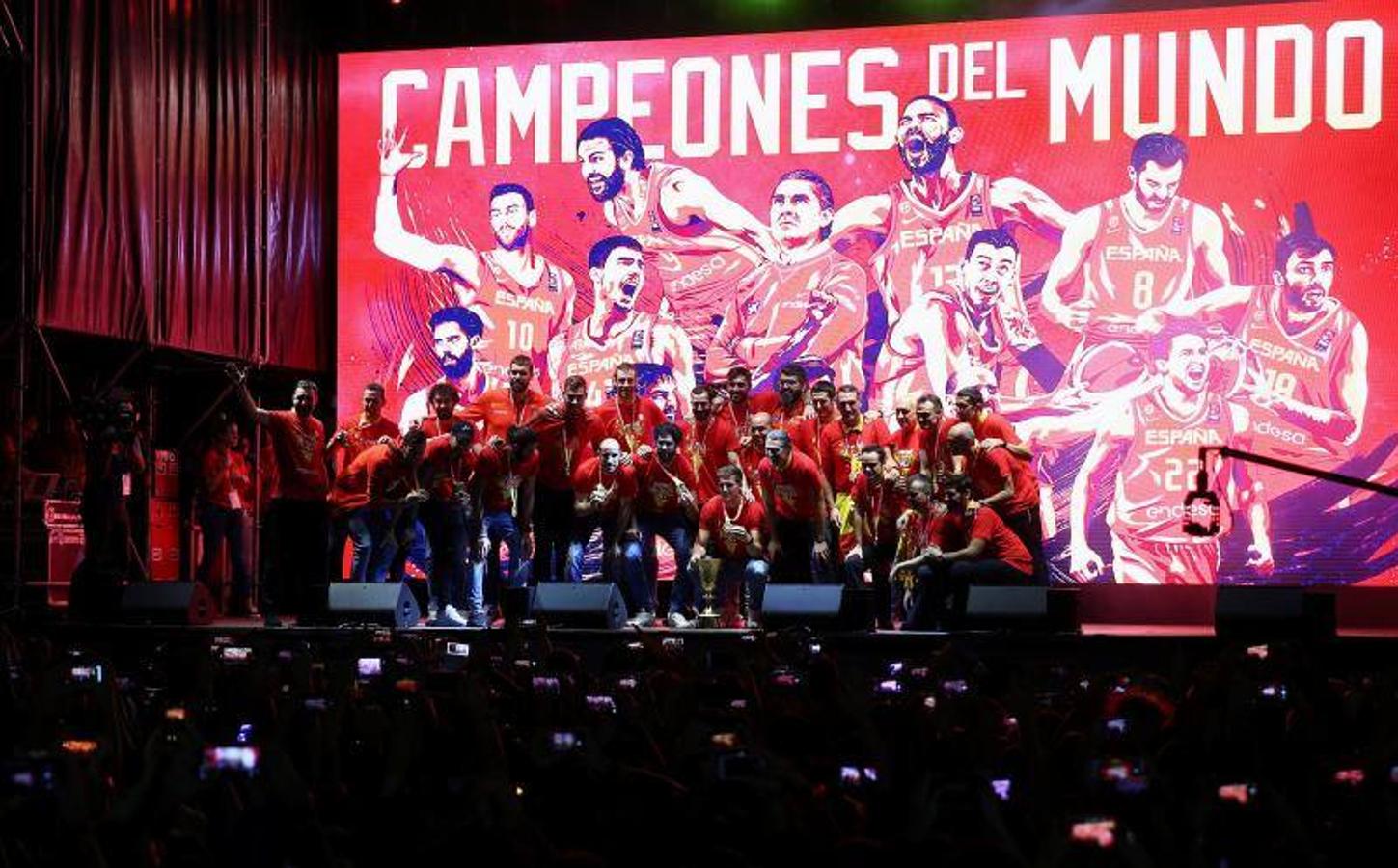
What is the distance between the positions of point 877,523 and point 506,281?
5014mm

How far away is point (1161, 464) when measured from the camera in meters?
15.8

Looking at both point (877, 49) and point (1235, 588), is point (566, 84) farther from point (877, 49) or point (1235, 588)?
point (1235, 588)

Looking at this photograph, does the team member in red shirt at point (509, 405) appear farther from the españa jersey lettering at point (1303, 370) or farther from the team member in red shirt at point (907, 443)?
the españa jersey lettering at point (1303, 370)

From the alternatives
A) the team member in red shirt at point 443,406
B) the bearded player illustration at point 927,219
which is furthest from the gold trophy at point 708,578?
the bearded player illustration at point 927,219

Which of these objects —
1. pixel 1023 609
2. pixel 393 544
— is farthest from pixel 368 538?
pixel 1023 609

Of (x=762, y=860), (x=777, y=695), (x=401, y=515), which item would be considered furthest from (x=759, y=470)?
(x=762, y=860)

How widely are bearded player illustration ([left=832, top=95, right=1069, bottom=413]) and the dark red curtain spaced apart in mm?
4865

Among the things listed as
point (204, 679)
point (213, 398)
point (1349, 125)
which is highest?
point (1349, 125)

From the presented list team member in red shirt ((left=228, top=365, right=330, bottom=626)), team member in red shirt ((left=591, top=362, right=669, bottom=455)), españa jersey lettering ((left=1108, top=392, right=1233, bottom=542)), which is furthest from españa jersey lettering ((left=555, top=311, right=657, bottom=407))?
españa jersey lettering ((left=1108, top=392, right=1233, bottom=542))

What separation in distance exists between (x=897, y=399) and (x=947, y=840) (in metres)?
12.7

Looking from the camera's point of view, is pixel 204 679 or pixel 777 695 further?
pixel 204 679

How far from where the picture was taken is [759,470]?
13.3 m

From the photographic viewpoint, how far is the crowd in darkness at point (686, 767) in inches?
149

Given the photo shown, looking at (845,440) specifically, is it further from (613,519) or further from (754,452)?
(613,519)
